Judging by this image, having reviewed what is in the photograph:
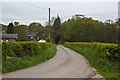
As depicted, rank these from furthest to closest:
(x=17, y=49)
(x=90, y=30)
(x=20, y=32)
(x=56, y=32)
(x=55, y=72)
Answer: (x=56, y=32) < (x=20, y=32) < (x=90, y=30) < (x=17, y=49) < (x=55, y=72)

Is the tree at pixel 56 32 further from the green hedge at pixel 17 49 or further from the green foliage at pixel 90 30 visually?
the green hedge at pixel 17 49

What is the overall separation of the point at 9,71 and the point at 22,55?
9.97 feet

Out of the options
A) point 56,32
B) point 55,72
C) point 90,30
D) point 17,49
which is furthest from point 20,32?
point 55,72

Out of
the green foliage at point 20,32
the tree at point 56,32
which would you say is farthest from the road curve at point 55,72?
the tree at point 56,32

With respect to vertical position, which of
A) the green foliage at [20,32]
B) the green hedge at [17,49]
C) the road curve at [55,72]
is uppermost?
the green foliage at [20,32]

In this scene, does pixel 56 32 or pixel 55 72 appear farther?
pixel 56 32

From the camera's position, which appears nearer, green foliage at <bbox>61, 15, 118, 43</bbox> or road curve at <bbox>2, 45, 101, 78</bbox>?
road curve at <bbox>2, 45, 101, 78</bbox>

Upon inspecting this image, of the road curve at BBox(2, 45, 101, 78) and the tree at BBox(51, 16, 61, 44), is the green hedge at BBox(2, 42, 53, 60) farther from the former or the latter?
the tree at BBox(51, 16, 61, 44)

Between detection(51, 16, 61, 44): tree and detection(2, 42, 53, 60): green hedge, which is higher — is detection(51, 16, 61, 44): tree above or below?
above

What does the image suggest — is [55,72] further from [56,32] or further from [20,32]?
[56,32]

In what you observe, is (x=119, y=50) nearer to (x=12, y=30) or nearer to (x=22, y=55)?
(x=22, y=55)

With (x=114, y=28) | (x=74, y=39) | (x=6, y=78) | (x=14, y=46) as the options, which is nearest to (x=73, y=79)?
(x=6, y=78)

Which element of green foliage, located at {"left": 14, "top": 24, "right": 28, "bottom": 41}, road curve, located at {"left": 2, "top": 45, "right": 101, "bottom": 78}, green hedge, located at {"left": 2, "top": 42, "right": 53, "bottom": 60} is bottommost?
road curve, located at {"left": 2, "top": 45, "right": 101, "bottom": 78}

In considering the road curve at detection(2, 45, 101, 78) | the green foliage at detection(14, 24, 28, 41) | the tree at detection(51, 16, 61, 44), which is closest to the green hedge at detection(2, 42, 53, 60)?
the road curve at detection(2, 45, 101, 78)
